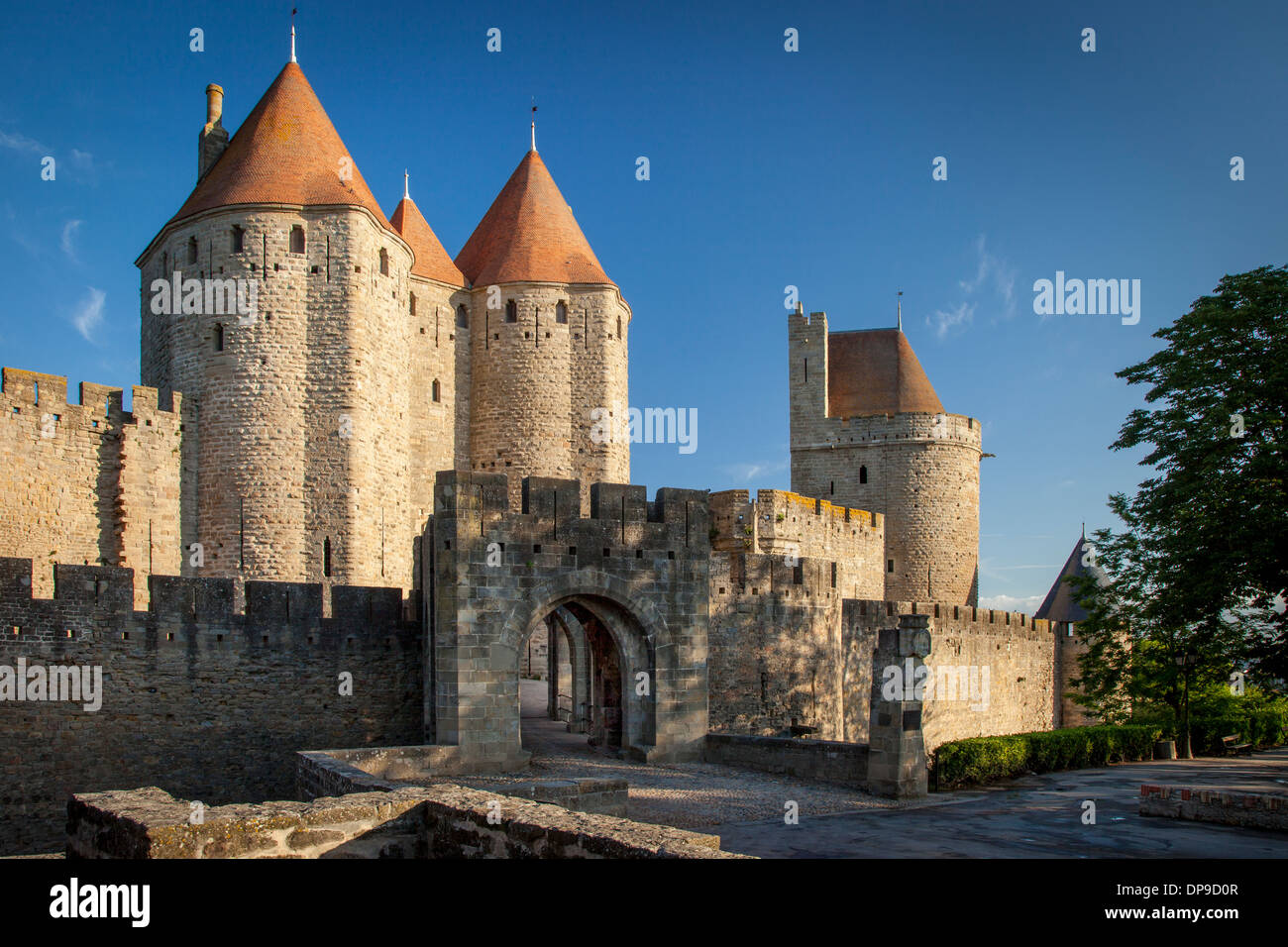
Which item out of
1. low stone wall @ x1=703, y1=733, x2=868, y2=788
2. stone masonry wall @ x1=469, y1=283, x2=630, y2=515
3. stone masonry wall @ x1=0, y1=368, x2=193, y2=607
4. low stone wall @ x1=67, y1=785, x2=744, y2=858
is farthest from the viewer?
stone masonry wall @ x1=469, y1=283, x2=630, y2=515

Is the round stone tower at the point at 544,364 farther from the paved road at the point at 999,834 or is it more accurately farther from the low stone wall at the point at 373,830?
the low stone wall at the point at 373,830

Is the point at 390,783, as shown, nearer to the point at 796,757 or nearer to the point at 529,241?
the point at 796,757

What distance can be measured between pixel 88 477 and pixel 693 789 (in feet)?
50.2

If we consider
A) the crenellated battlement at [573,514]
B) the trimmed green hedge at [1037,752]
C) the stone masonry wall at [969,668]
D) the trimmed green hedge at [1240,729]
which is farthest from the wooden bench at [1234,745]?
the crenellated battlement at [573,514]

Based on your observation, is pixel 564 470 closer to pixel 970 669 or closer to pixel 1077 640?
pixel 970 669

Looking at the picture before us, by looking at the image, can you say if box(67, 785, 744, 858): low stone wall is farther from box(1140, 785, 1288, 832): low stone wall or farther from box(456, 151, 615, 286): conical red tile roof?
box(456, 151, 615, 286): conical red tile roof

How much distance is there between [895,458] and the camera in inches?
1607

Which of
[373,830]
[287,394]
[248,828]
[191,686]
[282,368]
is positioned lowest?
[191,686]

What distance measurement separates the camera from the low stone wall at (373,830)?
7.07 meters

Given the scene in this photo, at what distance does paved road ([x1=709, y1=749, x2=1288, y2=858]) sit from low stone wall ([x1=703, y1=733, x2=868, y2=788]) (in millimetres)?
1272

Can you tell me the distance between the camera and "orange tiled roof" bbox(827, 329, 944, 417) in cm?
4150

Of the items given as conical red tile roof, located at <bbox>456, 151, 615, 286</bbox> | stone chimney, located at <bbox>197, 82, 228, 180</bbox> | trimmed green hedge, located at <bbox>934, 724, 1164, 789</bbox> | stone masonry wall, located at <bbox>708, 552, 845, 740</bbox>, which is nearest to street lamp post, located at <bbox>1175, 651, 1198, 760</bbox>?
trimmed green hedge, located at <bbox>934, 724, 1164, 789</bbox>

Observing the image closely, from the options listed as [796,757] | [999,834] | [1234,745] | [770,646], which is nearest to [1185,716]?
[1234,745]
